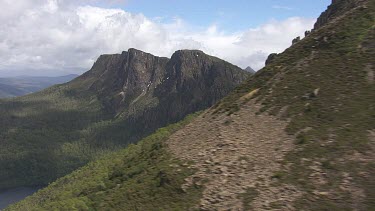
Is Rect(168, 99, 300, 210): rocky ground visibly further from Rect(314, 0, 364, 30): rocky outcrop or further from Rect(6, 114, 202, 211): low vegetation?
Rect(314, 0, 364, 30): rocky outcrop

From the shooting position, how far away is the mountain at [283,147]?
44.4 m

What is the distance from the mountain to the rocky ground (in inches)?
5.6

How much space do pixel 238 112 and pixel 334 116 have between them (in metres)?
17.7

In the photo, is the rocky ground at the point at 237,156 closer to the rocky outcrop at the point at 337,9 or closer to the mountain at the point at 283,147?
the mountain at the point at 283,147

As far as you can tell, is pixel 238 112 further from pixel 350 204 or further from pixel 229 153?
pixel 350 204

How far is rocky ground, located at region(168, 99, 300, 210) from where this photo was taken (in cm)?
4572

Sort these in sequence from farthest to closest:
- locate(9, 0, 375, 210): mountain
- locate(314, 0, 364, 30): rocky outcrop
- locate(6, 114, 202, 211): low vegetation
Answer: locate(314, 0, 364, 30): rocky outcrop < locate(6, 114, 202, 211): low vegetation < locate(9, 0, 375, 210): mountain

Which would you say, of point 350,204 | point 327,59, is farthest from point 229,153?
point 327,59

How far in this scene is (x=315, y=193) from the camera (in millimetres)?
42500

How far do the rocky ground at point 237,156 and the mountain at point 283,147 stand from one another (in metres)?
0.14

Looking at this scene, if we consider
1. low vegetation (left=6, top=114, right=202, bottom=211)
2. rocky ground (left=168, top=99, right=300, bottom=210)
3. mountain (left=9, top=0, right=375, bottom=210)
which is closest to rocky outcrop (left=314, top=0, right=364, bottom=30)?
mountain (left=9, top=0, right=375, bottom=210)

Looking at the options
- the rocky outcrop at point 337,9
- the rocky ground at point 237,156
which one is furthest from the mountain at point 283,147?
the rocky outcrop at point 337,9

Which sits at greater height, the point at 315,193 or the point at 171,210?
the point at 315,193

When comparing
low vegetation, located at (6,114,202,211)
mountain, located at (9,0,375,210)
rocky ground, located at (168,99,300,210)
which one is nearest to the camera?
mountain, located at (9,0,375,210)
